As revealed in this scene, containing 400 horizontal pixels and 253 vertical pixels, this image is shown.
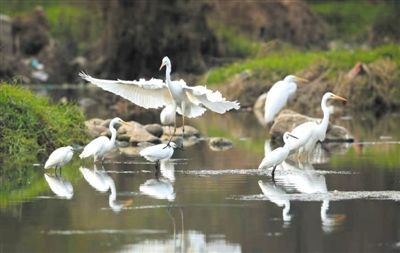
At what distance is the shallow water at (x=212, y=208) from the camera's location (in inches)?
449

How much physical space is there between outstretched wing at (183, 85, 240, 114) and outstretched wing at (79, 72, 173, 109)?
2.04 ft

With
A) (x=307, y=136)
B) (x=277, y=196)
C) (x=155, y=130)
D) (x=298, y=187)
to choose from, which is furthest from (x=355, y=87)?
(x=277, y=196)

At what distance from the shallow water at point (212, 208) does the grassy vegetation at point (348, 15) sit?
1734 inches

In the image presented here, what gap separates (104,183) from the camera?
54.0ft

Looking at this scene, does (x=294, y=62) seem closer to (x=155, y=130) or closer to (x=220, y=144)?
(x=155, y=130)

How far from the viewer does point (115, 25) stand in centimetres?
4991

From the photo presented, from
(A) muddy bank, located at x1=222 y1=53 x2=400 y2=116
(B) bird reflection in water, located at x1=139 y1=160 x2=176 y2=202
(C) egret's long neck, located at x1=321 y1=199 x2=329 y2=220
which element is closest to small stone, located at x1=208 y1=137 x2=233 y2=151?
(B) bird reflection in water, located at x1=139 y1=160 x2=176 y2=202

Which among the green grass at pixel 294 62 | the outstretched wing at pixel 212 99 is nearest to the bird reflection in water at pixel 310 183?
the outstretched wing at pixel 212 99

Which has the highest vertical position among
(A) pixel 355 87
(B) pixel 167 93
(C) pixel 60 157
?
(A) pixel 355 87

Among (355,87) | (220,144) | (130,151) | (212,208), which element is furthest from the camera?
(355,87)

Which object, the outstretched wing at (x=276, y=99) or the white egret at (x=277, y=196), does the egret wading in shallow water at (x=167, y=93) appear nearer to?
the white egret at (x=277, y=196)

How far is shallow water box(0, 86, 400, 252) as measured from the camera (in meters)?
11.4

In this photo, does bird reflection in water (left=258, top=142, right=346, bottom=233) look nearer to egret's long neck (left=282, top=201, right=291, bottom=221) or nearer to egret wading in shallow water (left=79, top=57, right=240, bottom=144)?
egret's long neck (left=282, top=201, right=291, bottom=221)

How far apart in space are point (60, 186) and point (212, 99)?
378 cm
